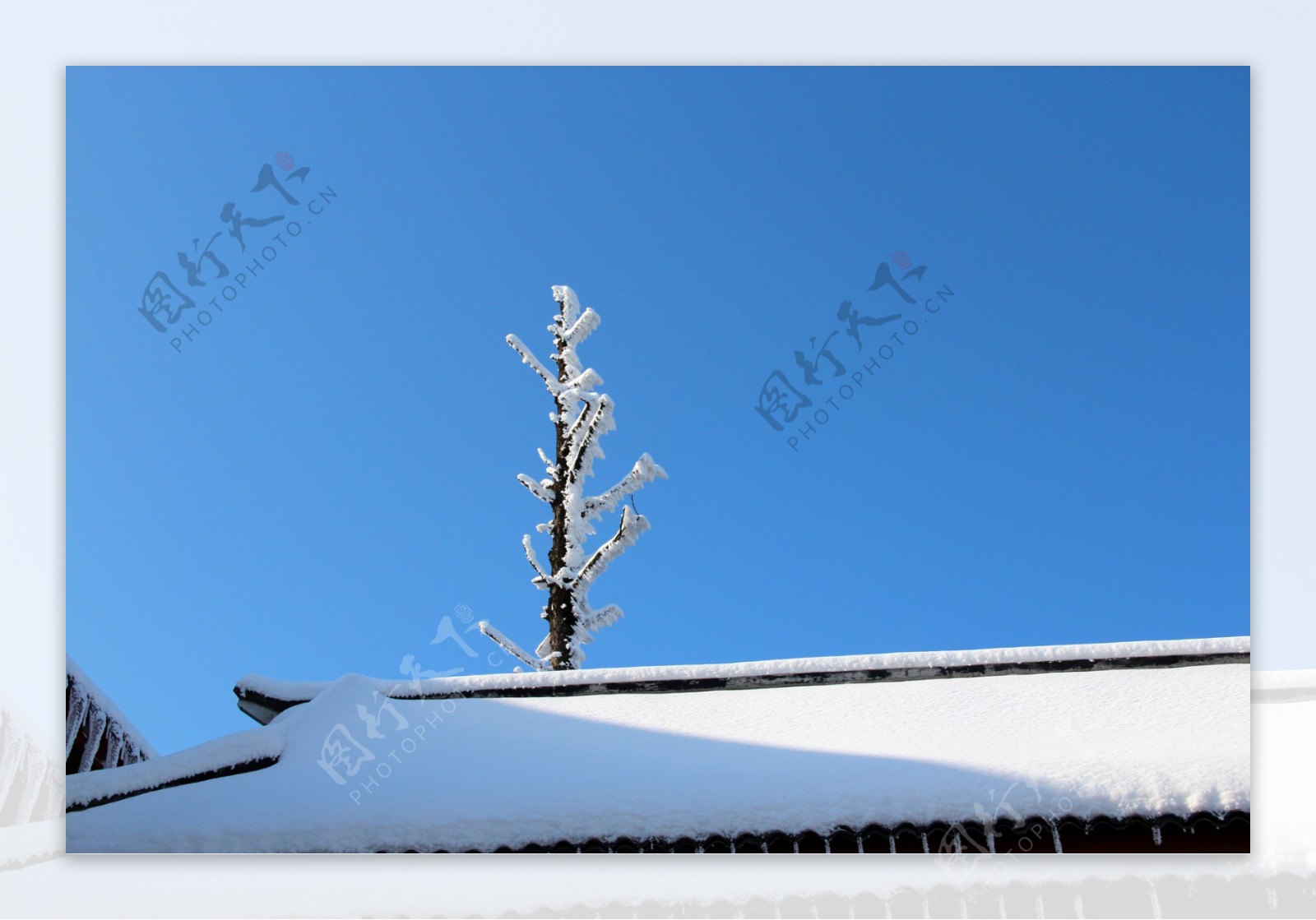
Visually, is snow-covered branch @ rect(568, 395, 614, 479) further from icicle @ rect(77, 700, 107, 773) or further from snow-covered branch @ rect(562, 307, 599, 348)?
icicle @ rect(77, 700, 107, 773)

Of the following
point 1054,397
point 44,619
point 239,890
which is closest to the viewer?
point 239,890

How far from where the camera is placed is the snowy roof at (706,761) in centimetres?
305

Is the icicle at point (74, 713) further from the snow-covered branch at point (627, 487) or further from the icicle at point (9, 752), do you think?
the snow-covered branch at point (627, 487)

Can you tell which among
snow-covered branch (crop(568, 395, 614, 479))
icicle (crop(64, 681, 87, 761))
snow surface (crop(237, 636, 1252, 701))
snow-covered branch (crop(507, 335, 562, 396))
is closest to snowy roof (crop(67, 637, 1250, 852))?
snow surface (crop(237, 636, 1252, 701))

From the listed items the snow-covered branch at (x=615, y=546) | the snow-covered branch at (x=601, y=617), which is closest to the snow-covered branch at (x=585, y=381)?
the snow-covered branch at (x=615, y=546)

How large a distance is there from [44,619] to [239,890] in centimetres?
121

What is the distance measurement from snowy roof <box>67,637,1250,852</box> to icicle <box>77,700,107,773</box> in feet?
1.85

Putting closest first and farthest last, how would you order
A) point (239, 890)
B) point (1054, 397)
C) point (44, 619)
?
point (239, 890), point (44, 619), point (1054, 397)

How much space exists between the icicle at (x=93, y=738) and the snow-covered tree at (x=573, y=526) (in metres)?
2.50

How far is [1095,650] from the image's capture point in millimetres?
4090

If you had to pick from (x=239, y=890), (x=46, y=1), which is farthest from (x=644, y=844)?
(x=46, y=1)

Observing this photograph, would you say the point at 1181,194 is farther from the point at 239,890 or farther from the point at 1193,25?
the point at 239,890

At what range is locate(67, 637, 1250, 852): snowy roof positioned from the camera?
10.0ft

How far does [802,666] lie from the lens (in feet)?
13.9
